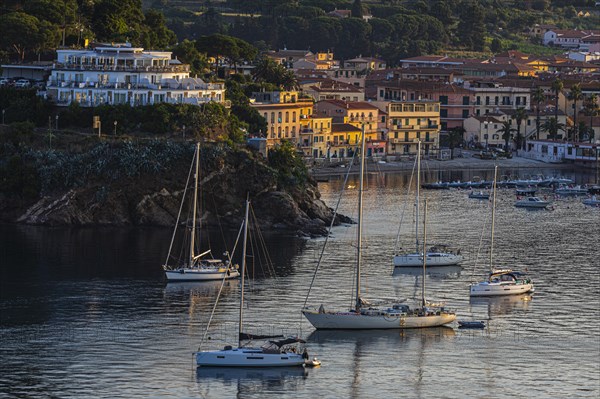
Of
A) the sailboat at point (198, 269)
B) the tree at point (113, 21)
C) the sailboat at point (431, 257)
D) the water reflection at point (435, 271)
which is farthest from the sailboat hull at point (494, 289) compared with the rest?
the tree at point (113, 21)

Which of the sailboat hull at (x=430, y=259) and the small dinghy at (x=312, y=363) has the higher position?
the sailboat hull at (x=430, y=259)

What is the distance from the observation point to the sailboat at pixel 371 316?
207 feet

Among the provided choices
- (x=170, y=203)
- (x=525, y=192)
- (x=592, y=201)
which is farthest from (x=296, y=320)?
(x=525, y=192)

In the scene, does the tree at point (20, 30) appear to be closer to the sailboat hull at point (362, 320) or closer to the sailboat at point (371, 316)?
the sailboat at point (371, 316)

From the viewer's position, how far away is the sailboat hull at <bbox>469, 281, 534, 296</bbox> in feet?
236

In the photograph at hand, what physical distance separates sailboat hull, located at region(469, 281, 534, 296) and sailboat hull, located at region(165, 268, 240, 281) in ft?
33.3

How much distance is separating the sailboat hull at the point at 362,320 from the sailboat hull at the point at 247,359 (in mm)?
5781

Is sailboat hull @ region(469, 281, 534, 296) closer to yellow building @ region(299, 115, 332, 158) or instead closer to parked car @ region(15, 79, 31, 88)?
parked car @ region(15, 79, 31, 88)

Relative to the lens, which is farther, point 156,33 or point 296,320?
point 156,33

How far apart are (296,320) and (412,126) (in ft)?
250

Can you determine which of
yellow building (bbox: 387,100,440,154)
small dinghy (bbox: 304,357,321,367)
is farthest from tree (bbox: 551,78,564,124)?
small dinghy (bbox: 304,357,321,367)

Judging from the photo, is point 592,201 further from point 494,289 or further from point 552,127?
point 494,289

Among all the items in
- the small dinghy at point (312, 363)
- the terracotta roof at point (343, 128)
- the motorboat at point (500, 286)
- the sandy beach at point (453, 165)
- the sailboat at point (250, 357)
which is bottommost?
the small dinghy at point (312, 363)

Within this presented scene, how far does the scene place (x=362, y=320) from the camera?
208ft
